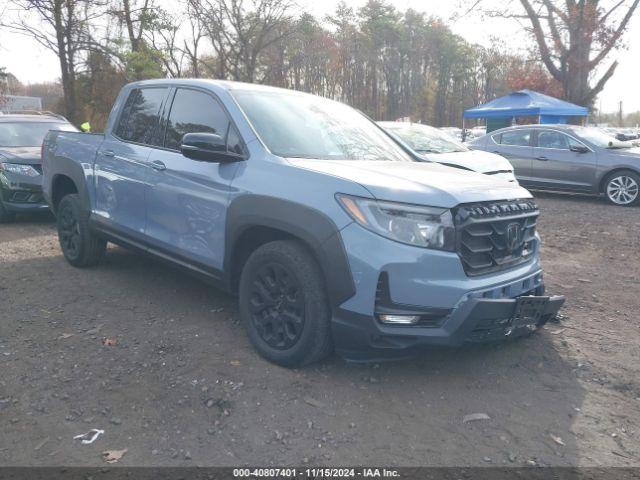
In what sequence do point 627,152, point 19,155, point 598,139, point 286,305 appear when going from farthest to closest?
1. point 598,139
2. point 627,152
3. point 19,155
4. point 286,305

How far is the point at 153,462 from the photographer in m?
2.74

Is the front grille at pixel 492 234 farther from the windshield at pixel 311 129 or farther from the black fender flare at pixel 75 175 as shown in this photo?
the black fender flare at pixel 75 175

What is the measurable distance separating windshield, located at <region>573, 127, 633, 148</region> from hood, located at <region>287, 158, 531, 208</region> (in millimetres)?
8859

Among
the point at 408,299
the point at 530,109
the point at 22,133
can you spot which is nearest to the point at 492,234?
the point at 408,299

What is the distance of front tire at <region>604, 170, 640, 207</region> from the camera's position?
10945 mm

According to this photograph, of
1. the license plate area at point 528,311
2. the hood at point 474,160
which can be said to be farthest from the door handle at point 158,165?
the hood at point 474,160

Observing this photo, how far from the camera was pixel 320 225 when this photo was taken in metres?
3.28

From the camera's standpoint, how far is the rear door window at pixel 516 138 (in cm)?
1244

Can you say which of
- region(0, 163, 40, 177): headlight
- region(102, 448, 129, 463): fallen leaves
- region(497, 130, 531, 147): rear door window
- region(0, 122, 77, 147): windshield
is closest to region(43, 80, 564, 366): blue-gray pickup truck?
region(102, 448, 129, 463): fallen leaves

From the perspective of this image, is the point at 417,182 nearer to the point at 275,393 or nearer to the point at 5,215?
the point at 275,393

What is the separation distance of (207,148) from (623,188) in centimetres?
982

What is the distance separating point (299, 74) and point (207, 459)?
116 feet

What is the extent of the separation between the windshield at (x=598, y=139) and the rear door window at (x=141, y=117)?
954 cm

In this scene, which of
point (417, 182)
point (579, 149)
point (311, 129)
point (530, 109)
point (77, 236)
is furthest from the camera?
point (530, 109)
